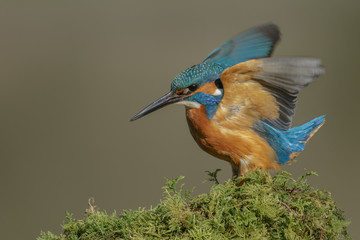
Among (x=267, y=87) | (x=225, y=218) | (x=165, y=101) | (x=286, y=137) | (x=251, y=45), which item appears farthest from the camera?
(x=251, y=45)

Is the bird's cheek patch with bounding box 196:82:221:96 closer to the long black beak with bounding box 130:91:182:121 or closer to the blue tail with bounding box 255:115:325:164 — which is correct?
the long black beak with bounding box 130:91:182:121

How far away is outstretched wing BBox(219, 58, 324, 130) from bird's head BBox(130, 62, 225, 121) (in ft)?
0.29

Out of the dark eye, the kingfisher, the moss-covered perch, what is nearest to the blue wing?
the kingfisher

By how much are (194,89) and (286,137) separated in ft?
2.12

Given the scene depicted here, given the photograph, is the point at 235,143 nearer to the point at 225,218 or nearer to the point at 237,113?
the point at 237,113

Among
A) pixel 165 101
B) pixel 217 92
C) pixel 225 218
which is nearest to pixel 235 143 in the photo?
pixel 217 92

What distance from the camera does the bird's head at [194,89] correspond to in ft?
8.47

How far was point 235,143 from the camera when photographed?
2621 mm

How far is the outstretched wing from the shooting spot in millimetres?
2232

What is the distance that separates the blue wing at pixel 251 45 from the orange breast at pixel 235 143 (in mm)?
920

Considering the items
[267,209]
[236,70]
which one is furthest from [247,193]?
[236,70]

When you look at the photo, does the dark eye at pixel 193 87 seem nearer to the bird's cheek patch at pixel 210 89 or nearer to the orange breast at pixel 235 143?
the bird's cheek patch at pixel 210 89

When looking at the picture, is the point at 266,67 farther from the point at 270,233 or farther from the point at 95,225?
the point at 95,225

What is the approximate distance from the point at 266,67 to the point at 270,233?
96 cm
